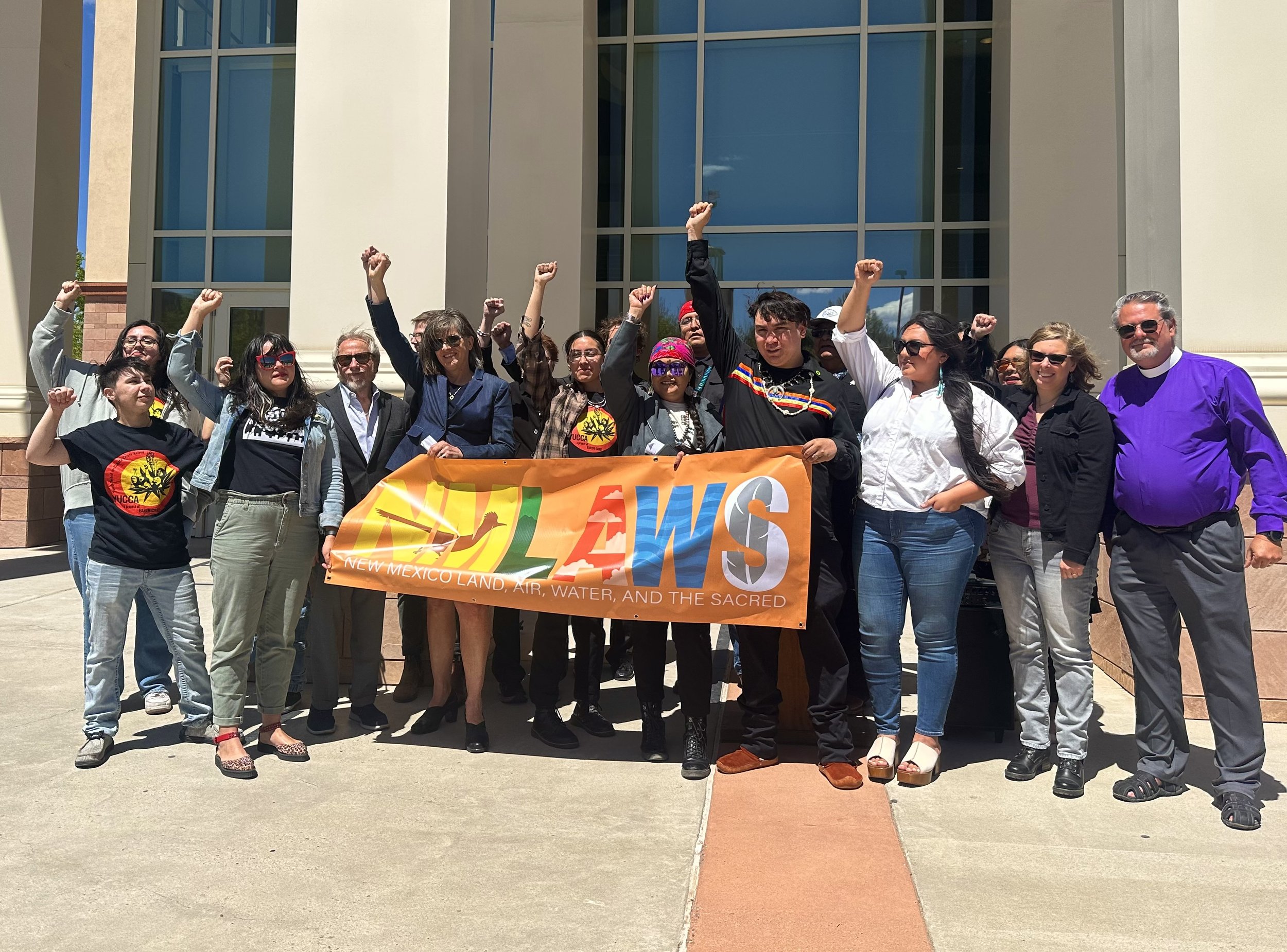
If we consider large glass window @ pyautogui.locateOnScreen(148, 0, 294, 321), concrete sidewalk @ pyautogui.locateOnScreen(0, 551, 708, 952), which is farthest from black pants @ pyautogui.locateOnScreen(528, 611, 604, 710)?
large glass window @ pyautogui.locateOnScreen(148, 0, 294, 321)

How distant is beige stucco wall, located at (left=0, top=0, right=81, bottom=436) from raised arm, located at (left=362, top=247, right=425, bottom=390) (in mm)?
9245

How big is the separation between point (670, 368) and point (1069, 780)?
8.56ft

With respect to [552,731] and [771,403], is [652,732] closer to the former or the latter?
[552,731]

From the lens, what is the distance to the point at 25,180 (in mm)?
12180

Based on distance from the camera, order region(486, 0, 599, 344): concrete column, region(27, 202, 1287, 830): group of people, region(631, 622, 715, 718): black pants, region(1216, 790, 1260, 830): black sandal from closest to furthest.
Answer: region(1216, 790, 1260, 830): black sandal, region(27, 202, 1287, 830): group of people, region(631, 622, 715, 718): black pants, region(486, 0, 599, 344): concrete column

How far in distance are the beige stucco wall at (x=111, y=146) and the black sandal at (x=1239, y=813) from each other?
65.3 ft

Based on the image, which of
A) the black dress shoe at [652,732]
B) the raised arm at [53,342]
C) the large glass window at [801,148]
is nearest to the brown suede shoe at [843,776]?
the black dress shoe at [652,732]

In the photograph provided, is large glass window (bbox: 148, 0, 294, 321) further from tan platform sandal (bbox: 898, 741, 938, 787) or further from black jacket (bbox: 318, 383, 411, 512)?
tan platform sandal (bbox: 898, 741, 938, 787)

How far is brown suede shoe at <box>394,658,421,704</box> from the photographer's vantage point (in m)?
6.02

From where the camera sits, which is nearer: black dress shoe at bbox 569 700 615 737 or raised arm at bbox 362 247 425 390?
raised arm at bbox 362 247 425 390

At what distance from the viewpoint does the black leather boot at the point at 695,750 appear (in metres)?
4.68

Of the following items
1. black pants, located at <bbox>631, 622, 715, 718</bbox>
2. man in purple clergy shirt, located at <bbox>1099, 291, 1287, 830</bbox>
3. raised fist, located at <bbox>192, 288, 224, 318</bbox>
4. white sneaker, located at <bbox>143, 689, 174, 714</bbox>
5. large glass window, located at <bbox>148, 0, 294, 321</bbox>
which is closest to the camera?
man in purple clergy shirt, located at <bbox>1099, 291, 1287, 830</bbox>

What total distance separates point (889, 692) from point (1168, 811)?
1.24 m

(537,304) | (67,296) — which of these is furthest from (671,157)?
(67,296)
